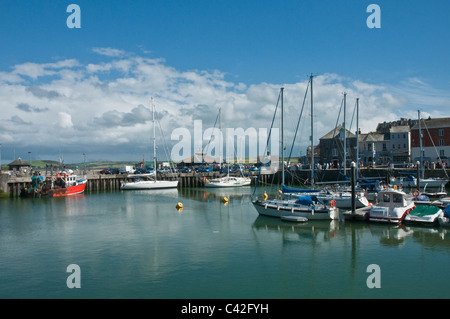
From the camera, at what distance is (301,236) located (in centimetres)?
2691

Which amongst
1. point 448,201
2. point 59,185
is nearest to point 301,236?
point 448,201

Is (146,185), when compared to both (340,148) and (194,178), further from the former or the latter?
(340,148)

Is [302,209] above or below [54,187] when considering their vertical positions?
below

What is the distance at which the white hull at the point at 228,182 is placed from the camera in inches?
2686

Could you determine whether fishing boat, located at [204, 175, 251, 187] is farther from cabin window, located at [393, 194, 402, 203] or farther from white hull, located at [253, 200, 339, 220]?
cabin window, located at [393, 194, 402, 203]

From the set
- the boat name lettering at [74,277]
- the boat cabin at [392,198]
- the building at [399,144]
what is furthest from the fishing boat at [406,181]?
the boat name lettering at [74,277]

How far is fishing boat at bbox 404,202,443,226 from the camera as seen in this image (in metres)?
27.9

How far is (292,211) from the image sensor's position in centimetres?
3181

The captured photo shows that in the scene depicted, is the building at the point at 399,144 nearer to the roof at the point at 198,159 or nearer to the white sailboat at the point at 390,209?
the roof at the point at 198,159

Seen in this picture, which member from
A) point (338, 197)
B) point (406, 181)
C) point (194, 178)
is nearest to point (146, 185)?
point (194, 178)

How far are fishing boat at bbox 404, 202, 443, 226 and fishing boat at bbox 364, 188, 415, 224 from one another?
62 cm

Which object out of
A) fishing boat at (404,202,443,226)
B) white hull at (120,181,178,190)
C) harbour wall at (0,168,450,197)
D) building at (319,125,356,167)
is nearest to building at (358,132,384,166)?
building at (319,125,356,167)

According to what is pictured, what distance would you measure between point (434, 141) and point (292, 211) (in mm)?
52534
